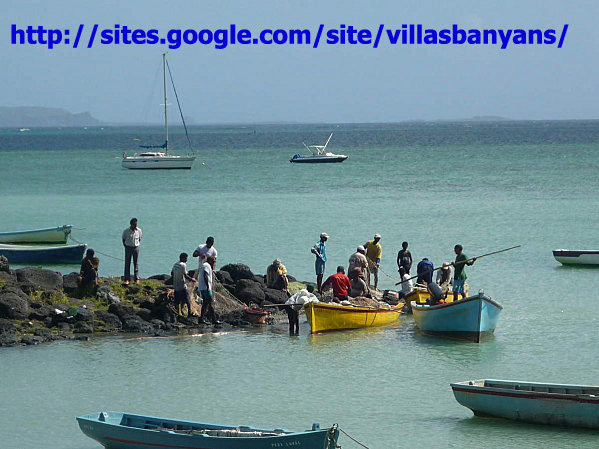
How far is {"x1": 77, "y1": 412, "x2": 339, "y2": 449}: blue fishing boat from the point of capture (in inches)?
574

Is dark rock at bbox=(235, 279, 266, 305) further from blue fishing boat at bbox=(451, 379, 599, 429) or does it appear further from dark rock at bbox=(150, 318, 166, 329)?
blue fishing boat at bbox=(451, 379, 599, 429)

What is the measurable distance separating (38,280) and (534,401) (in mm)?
13268

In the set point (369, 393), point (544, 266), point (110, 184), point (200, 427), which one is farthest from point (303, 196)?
point (200, 427)

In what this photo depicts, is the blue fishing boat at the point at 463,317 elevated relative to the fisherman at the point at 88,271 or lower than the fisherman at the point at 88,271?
lower

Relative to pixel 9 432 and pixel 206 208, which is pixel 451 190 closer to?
pixel 206 208

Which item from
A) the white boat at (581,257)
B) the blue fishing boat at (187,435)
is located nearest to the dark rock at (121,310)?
the blue fishing boat at (187,435)

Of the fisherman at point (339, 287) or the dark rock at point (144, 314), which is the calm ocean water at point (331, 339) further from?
the dark rock at point (144, 314)

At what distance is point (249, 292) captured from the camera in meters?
26.6

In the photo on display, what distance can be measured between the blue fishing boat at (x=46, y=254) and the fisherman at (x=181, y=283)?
11.3 meters

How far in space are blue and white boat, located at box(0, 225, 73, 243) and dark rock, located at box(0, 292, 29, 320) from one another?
44.5 ft

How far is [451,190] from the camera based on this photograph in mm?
66000

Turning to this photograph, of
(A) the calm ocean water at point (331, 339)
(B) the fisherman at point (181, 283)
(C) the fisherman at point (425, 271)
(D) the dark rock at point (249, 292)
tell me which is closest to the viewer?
(A) the calm ocean water at point (331, 339)

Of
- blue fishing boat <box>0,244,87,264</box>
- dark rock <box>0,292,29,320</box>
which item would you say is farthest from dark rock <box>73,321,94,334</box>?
blue fishing boat <box>0,244,87,264</box>

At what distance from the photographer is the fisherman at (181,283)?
80.3 feet
